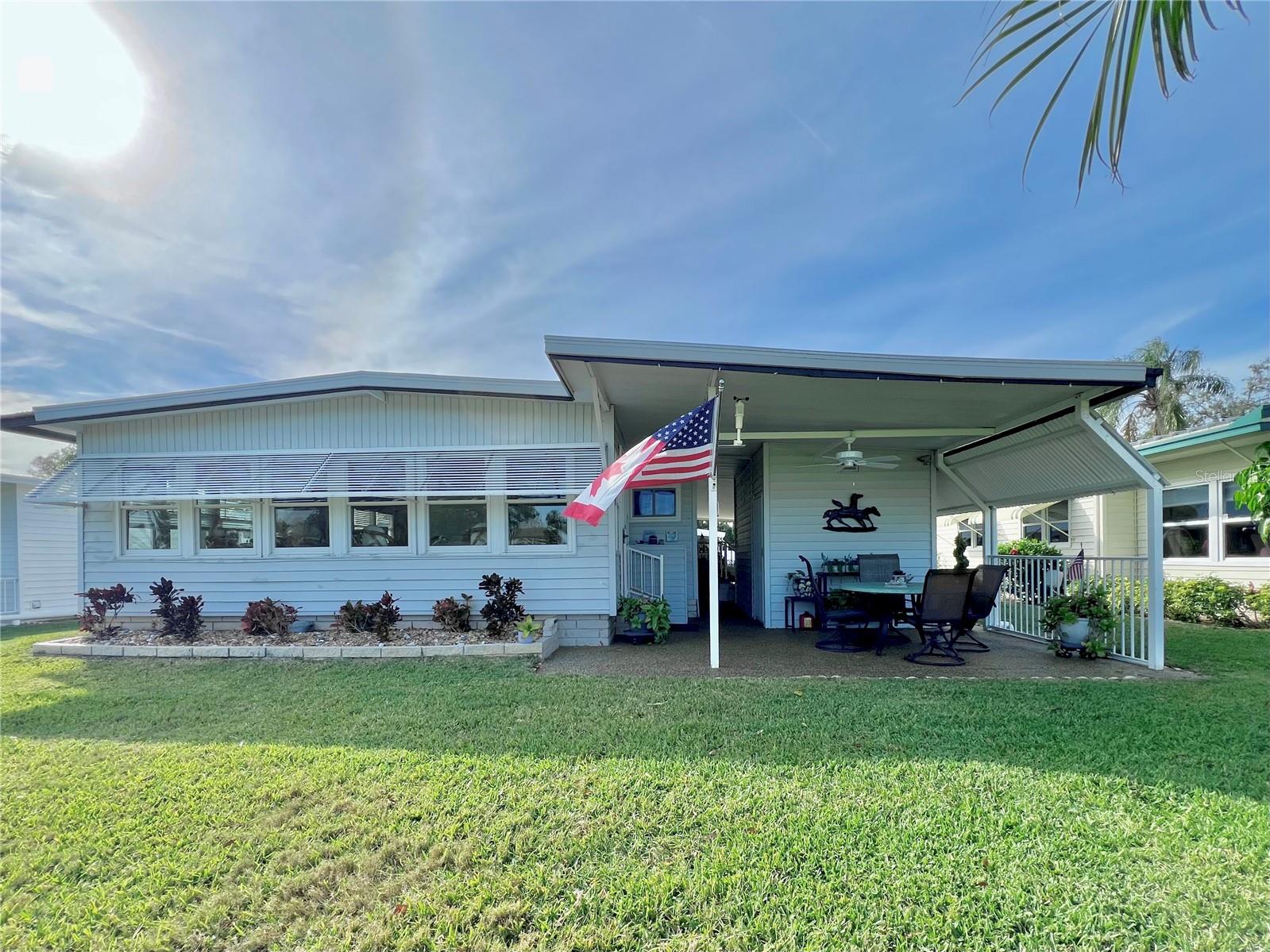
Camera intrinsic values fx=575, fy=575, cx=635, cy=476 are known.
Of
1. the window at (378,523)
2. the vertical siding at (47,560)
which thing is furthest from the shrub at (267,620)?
the vertical siding at (47,560)

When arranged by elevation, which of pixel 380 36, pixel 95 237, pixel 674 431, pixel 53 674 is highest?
pixel 380 36

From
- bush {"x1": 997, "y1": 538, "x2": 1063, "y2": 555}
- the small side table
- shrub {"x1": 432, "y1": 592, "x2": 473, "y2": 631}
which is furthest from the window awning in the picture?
bush {"x1": 997, "y1": 538, "x2": 1063, "y2": 555}

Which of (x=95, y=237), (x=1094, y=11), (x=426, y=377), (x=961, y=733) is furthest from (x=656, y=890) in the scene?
(x=95, y=237)

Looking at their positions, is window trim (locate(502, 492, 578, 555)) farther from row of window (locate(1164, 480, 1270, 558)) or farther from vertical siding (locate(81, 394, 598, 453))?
row of window (locate(1164, 480, 1270, 558))

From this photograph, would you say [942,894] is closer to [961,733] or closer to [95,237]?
[961,733]

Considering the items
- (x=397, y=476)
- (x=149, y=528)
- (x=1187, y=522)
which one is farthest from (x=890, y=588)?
(x=149, y=528)

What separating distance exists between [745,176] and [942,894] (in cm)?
981

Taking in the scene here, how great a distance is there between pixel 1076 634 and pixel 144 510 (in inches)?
491

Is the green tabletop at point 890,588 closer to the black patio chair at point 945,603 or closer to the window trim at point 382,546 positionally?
the black patio chair at point 945,603

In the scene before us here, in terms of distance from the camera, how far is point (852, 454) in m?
7.06

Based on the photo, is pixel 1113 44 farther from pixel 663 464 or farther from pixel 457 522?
pixel 457 522

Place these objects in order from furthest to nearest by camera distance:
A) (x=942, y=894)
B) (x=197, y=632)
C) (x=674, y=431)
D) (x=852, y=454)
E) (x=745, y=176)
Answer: (x=745, y=176) < (x=197, y=632) < (x=852, y=454) < (x=674, y=431) < (x=942, y=894)

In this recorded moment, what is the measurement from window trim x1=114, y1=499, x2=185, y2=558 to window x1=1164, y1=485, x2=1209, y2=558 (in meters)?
16.5

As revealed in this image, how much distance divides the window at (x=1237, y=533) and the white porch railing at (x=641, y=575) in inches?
368
